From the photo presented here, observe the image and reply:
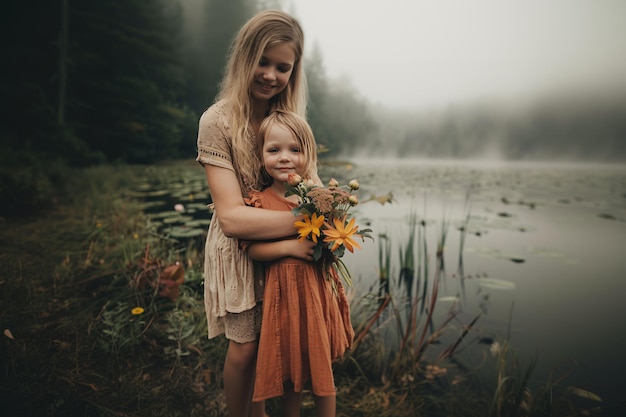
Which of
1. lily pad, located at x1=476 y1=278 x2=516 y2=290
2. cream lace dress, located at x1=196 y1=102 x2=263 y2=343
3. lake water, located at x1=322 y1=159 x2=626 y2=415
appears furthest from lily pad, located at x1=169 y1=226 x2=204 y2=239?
lily pad, located at x1=476 y1=278 x2=516 y2=290

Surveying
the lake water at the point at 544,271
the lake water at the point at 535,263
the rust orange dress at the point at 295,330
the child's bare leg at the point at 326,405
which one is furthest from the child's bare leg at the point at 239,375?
the lake water at the point at 544,271

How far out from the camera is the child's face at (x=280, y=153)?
38.0 inches

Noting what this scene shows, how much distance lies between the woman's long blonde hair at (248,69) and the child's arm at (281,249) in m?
0.26

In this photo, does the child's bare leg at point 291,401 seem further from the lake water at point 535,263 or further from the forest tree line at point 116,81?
the forest tree line at point 116,81

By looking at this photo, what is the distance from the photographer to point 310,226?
33.4 inches

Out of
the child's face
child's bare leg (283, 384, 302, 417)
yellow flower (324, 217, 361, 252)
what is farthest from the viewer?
child's bare leg (283, 384, 302, 417)

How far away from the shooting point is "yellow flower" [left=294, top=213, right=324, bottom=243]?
835 millimetres

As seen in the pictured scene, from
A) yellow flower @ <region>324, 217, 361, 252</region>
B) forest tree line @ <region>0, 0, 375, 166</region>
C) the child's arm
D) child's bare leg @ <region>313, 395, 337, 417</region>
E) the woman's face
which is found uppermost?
forest tree line @ <region>0, 0, 375, 166</region>

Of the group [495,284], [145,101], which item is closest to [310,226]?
[495,284]

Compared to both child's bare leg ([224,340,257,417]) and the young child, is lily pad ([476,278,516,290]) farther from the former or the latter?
child's bare leg ([224,340,257,417])

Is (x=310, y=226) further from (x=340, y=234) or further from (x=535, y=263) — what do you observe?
(x=535, y=263)

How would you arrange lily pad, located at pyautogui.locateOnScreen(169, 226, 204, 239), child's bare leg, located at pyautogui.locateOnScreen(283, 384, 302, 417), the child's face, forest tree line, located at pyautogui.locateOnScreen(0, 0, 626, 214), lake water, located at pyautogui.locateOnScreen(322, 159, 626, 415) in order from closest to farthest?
1. the child's face
2. child's bare leg, located at pyautogui.locateOnScreen(283, 384, 302, 417)
3. lake water, located at pyautogui.locateOnScreen(322, 159, 626, 415)
4. lily pad, located at pyautogui.locateOnScreen(169, 226, 204, 239)
5. forest tree line, located at pyautogui.locateOnScreen(0, 0, 626, 214)

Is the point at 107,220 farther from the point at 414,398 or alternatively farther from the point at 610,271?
the point at 610,271

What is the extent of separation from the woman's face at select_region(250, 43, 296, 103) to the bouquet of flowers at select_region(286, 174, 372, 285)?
0.40 meters
